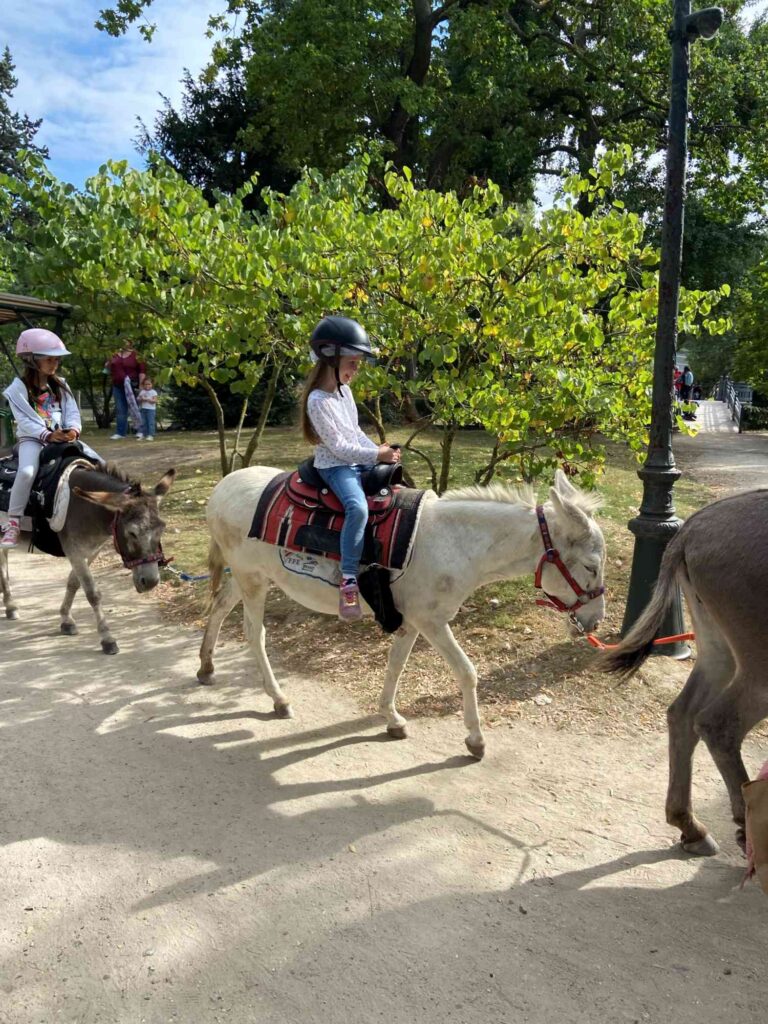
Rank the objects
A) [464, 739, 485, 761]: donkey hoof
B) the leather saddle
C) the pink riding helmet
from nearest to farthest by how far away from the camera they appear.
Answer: [464, 739, 485, 761]: donkey hoof
the leather saddle
the pink riding helmet

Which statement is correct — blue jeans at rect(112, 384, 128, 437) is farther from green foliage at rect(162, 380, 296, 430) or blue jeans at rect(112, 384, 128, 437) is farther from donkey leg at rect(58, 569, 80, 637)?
donkey leg at rect(58, 569, 80, 637)

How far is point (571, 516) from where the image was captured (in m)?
4.13

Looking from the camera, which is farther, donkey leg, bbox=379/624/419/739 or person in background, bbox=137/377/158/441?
person in background, bbox=137/377/158/441

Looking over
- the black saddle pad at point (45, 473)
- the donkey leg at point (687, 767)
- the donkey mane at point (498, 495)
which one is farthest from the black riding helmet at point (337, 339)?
the black saddle pad at point (45, 473)

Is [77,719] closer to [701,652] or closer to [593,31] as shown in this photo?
[701,652]

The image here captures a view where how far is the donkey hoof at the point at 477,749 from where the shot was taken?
4391 mm

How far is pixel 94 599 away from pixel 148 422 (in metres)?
12.4

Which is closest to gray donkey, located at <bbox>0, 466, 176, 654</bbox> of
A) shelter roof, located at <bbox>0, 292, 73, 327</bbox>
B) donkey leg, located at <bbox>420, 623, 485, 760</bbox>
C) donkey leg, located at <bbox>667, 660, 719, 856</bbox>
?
donkey leg, located at <bbox>420, 623, 485, 760</bbox>

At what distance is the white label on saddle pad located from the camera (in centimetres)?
454

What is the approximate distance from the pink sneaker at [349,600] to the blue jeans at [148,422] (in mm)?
14816

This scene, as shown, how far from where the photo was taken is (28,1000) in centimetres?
259

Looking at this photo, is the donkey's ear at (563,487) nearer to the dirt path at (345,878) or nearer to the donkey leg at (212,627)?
the dirt path at (345,878)

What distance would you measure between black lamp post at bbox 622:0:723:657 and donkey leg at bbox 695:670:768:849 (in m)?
2.01

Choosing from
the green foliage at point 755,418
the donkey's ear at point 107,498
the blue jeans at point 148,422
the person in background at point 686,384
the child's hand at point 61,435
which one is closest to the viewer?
the donkey's ear at point 107,498
